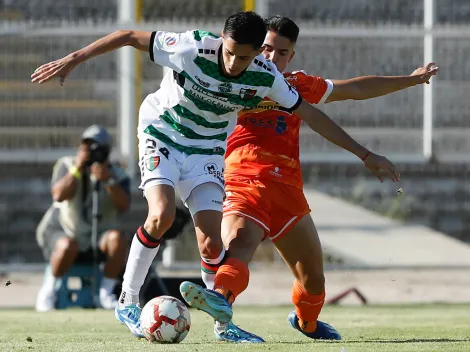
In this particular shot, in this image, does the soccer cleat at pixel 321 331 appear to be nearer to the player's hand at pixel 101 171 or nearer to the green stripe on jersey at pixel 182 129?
the green stripe on jersey at pixel 182 129

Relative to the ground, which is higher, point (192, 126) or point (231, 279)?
point (192, 126)

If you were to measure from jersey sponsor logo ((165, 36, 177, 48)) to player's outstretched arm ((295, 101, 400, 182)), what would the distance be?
850mm

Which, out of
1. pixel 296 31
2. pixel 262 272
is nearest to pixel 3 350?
pixel 296 31

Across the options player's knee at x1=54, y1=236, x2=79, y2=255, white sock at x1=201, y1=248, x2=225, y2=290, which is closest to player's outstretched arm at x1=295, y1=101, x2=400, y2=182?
white sock at x1=201, y1=248, x2=225, y2=290

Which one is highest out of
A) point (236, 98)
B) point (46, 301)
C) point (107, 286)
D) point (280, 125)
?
point (236, 98)

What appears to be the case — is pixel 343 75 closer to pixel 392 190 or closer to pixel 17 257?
pixel 392 190

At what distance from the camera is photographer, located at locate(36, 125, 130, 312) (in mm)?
11523

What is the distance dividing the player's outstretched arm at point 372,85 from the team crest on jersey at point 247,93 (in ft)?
3.20

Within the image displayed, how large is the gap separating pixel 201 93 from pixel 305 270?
151cm

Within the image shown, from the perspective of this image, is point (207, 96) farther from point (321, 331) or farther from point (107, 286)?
point (107, 286)

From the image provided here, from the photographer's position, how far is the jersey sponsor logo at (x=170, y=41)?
7094mm

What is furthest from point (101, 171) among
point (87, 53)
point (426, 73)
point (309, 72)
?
point (87, 53)

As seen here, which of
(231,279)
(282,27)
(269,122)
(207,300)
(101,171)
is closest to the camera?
(207,300)

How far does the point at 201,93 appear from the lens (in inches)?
277
